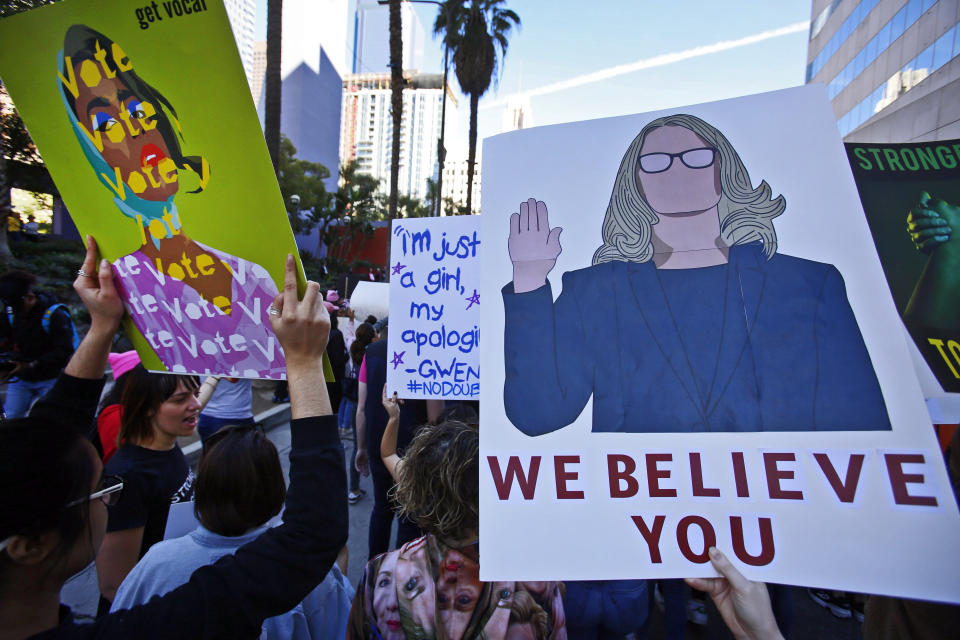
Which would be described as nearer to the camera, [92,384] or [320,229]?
[92,384]

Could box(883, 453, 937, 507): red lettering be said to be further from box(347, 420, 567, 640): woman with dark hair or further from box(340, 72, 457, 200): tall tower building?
box(340, 72, 457, 200): tall tower building

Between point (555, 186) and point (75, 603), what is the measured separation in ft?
12.1

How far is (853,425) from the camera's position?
979mm

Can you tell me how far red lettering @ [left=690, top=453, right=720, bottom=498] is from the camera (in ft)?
3.21

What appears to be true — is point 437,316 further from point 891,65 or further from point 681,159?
point 891,65

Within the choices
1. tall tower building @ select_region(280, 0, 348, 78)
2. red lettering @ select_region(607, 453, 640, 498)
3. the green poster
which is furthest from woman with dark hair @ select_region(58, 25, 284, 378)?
tall tower building @ select_region(280, 0, 348, 78)

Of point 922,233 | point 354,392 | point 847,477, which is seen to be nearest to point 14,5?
point 354,392

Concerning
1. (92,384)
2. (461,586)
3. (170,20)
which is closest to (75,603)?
(92,384)

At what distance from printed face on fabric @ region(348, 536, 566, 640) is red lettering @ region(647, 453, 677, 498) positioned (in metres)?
0.63

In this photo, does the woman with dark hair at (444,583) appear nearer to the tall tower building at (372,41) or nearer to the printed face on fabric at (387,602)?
the printed face on fabric at (387,602)

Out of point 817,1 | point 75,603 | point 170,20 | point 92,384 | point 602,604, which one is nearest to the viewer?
point 170,20

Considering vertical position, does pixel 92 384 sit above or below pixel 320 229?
below

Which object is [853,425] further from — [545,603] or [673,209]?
[545,603]

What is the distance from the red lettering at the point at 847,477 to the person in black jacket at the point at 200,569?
3.14ft
